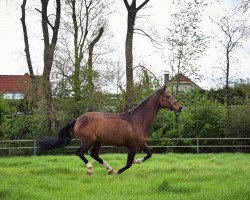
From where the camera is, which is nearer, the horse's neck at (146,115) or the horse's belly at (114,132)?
the horse's belly at (114,132)

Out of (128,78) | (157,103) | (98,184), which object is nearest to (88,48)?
(128,78)

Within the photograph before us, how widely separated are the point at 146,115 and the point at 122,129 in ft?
2.55

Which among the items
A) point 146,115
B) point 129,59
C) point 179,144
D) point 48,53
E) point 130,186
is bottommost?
point 179,144

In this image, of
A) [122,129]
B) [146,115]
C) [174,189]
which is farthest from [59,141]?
[174,189]

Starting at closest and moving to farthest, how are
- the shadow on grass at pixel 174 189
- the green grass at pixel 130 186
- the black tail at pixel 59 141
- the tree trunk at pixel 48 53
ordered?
1. the green grass at pixel 130 186
2. the shadow on grass at pixel 174 189
3. the black tail at pixel 59 141
4. the tree trunk at pixel 48 53

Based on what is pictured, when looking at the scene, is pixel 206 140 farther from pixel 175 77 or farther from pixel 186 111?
pixel 175 77

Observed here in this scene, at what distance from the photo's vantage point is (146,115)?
1247cm

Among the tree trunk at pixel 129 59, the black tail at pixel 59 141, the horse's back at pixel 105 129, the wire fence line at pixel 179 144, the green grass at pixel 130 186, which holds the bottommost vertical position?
the wire fence line at pixel 179 144

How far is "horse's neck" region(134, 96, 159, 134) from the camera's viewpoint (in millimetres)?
12359

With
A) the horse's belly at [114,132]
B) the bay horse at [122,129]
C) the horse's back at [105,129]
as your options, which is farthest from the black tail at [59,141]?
the horse's belly at [114,132]

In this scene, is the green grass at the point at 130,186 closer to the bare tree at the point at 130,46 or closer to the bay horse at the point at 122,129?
the bay horse at the point at 122,129

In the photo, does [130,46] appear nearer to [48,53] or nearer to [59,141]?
[48,53]

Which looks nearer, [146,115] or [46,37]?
[146,115]

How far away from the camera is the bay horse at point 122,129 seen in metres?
12.1
